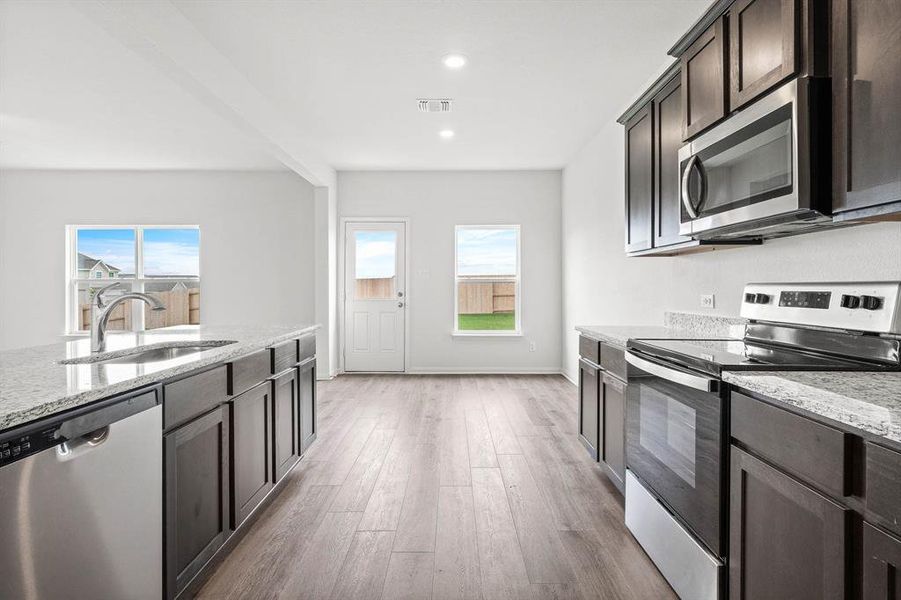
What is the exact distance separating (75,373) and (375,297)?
16.5ft

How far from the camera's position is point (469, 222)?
21.4ft

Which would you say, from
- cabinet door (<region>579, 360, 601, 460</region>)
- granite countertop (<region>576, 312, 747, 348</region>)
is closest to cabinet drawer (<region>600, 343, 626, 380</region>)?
granite countertop (<region>576, 312, 747, 348</region>)

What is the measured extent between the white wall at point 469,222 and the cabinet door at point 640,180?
333cm

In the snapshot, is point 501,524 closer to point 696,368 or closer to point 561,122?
point 696,368

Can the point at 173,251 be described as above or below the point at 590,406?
above

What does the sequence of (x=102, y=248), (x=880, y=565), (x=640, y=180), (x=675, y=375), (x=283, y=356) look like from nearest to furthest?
(x=880, y=565) < (x=675, y=375) < (x=283, y=356) < (x=640, y=180) < (x=102, y=248)

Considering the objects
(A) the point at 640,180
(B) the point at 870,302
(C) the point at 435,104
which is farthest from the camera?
(C) the point at 435,104

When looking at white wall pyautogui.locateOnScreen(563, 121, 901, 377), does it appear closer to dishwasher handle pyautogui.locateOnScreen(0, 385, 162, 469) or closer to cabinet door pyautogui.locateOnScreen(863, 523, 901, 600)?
cabinet door pyautogui.locateOnScreen(863, 523, 901, 600)

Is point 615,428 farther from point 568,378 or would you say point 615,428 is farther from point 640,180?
point 568,378

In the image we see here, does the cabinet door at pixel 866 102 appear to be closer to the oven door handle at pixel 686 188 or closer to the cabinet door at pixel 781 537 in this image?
the oven door handle at pixel 686 188

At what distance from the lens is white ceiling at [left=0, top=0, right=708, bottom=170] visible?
2.80 metres

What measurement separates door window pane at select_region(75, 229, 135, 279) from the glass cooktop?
260 inches

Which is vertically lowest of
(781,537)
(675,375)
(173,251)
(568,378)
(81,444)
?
(568,378)

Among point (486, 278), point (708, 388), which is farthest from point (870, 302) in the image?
point (486, 278)
